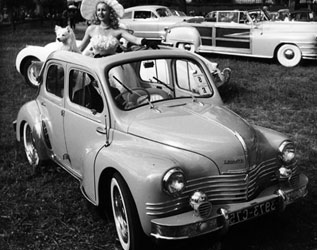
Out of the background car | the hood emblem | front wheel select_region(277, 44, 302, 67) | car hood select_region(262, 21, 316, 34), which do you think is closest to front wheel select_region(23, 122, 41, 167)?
the hood emblem

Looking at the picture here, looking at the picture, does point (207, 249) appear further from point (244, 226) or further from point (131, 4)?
point (131, 4)

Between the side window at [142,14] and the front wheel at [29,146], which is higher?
the side window at [142,14]

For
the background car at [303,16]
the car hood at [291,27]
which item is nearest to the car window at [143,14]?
the background car at [303,16]

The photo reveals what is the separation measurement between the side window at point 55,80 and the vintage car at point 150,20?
11.7 m

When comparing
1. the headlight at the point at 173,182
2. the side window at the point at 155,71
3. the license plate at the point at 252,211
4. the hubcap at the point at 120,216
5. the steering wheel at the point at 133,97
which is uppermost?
the side window at the point at 155,71

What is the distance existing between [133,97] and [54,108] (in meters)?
1.06

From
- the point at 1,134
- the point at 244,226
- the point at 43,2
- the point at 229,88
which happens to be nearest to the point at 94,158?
the point at 244,226

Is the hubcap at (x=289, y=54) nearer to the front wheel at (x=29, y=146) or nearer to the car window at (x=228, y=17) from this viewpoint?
the car window at (x=228, y=17)

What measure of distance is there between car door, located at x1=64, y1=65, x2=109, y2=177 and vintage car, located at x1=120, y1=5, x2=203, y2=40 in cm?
1220

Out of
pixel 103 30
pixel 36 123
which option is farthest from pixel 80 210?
pixel 103 30

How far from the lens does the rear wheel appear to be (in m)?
9.64

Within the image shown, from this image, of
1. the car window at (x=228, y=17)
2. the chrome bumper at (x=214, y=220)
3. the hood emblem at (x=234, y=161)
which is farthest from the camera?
the car window at (x=228, y=17)

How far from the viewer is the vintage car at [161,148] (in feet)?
Answer: 9.62

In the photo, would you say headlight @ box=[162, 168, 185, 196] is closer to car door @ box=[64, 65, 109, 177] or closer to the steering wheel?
car door @ box=[64, 65, 109, 177]
